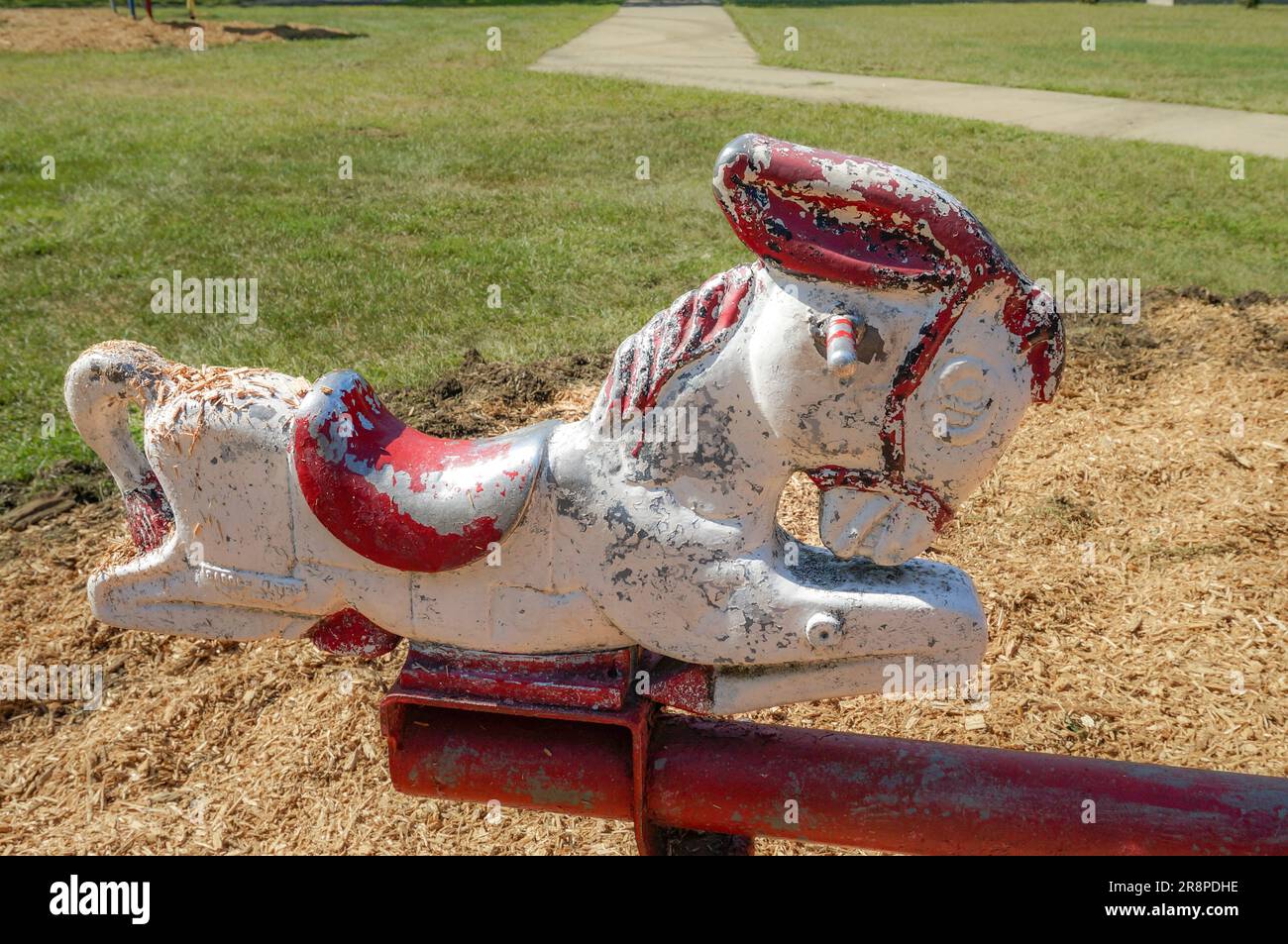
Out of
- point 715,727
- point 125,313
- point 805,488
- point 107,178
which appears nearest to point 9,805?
point 715,727

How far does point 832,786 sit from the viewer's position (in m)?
2.02

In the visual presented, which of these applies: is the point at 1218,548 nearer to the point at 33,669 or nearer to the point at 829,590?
the point at 829,590

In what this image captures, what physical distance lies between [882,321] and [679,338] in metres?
0.32

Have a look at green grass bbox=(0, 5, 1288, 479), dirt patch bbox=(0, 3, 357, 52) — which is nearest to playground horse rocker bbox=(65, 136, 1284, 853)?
green grass bbox=(0, 5, 1288, 479)

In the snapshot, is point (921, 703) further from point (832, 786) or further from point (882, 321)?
point (882, 321)

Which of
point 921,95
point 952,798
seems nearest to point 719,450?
point 952,798

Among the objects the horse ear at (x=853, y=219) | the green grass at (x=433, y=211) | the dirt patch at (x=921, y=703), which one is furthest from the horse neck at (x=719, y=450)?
the green grass at (x=433, y=211)

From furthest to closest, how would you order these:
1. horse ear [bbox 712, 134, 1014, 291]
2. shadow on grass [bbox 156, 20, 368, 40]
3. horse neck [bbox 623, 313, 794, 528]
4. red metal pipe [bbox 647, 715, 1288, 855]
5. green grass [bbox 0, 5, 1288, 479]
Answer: shadow on grass [bbox 156, 20, 368, 40] < green grass [bbox 0, 5, 1288, 479] < red metal pipe [bbox 647, 715, 1288, 855] < horse neck [bbox 623, 313, 794, 528] < horse ear [bbox 712, 134, 1014, 291]

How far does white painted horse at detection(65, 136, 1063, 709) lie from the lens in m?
1.63

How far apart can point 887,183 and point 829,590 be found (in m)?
0.64

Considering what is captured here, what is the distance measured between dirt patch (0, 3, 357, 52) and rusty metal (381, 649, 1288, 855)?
48.0ft

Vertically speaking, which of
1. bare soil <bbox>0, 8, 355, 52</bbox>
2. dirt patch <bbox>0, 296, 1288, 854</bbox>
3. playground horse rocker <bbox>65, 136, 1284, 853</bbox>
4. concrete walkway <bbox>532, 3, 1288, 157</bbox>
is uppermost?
bare soil <bbox>0, 8, 355, 52</bbox>

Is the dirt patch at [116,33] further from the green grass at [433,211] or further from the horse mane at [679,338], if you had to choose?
the horse mane at [679,338]

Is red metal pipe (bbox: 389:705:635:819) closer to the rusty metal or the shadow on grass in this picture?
the rusty metal
